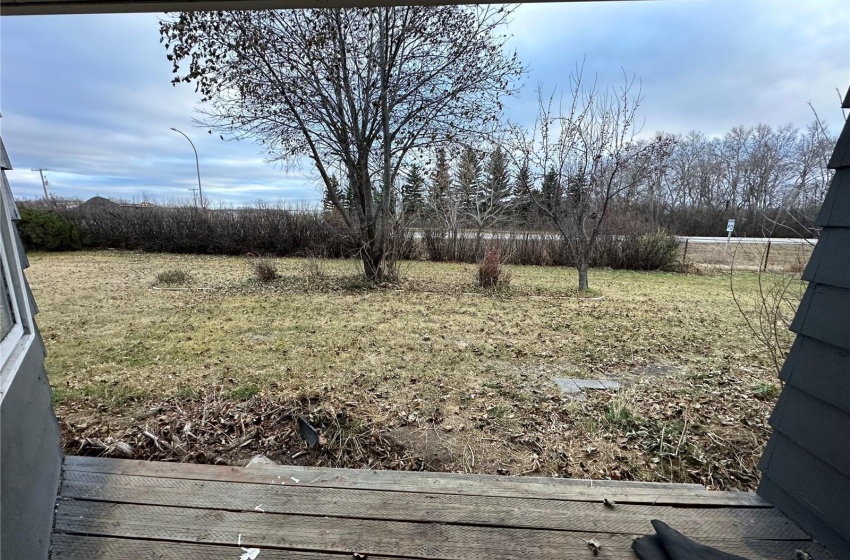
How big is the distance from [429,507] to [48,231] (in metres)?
13.4

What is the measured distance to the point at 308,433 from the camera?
6.34ft

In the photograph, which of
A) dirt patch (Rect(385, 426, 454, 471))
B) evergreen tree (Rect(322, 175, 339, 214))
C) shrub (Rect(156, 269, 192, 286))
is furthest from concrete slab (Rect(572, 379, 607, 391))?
shrub (Rect(156, 269, 192, 286))

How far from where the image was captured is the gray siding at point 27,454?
917 mm

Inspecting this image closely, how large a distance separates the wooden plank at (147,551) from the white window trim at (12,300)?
1.77ft

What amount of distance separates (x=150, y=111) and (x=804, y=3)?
742 cm

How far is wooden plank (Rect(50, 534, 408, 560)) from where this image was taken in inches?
43.6

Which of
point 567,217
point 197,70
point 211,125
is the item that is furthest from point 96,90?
point 567,217

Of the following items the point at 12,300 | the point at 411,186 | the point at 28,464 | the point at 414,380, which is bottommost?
the point at 414,380

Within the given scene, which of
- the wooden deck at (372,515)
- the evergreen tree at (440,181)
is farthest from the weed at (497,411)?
the evergreen tree at (440,181)

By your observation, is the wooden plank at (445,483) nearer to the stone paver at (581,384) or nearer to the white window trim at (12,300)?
the white window trim at (12,300)

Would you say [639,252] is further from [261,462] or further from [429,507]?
[261,462]

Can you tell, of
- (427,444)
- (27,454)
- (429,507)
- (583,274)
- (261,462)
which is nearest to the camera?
(27,454)

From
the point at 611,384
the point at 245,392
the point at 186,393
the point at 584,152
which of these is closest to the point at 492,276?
Result: the point at 584,152

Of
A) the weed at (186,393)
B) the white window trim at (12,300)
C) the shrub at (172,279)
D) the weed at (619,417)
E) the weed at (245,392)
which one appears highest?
the white window trim at (12,300)
